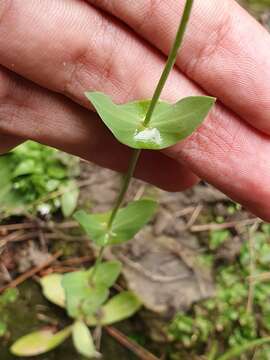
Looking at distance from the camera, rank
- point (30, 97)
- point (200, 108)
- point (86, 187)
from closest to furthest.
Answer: point (200, 108), point (30, 97), point (86, 187)

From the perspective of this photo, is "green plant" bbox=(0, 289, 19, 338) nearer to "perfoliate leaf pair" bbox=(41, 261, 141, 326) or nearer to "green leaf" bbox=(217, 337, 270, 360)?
"perfoliate leaf pair" bbox=(41, 261, 141, 326)

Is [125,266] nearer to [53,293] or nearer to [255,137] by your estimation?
[53,293]

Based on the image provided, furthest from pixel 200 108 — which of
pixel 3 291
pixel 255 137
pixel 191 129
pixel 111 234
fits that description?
pixel 3 291

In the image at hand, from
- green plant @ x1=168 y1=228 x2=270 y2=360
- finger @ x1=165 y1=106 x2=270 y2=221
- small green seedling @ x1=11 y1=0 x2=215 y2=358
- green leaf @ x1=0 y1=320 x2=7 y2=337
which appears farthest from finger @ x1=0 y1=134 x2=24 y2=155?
green plant @ x1=168 y1=228 x2=270 y2=360

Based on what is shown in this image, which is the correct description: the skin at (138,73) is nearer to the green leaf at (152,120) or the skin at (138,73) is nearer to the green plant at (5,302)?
the green leaf at (152,120)

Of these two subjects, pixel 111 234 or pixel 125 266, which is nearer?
pixel 111 234

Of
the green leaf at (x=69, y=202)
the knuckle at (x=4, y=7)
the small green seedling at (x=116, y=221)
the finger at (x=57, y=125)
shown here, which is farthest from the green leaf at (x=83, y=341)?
the knuckle at (x=4, y=7)
